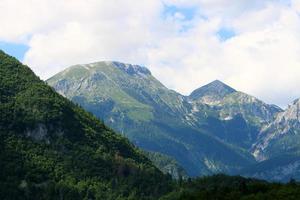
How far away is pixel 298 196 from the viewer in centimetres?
19812

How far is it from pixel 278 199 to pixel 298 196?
5885mm

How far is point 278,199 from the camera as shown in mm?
197875
